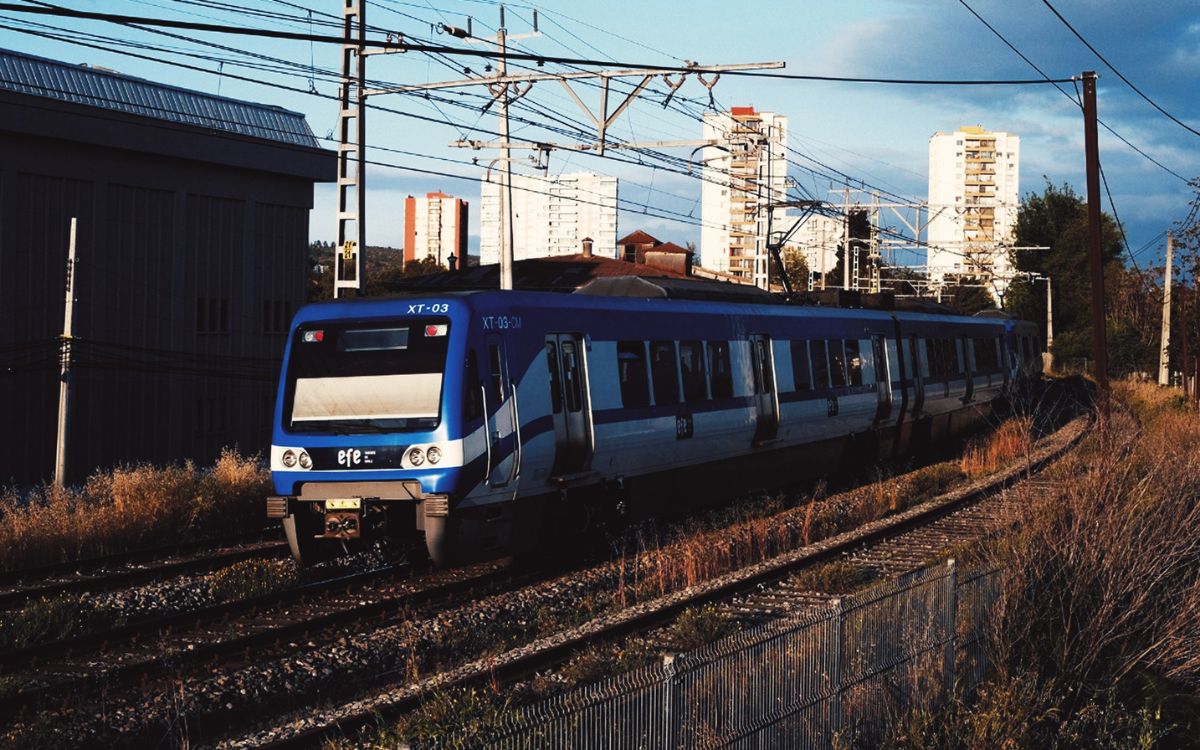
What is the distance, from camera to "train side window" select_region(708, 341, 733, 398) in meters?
17.5

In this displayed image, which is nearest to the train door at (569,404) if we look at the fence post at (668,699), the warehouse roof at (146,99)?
the fence post at (668,699)

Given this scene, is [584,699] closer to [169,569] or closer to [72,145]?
[169,569]

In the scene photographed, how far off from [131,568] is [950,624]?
30.1ft

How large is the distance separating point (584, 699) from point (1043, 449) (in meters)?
24.4

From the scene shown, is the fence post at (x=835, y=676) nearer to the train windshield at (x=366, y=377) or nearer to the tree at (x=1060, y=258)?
the train windshield at (x=366, y=377)

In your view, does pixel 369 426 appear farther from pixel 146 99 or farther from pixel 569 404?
pixel 146 99

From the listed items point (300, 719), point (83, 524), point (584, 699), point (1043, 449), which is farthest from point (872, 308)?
point (584, 699)

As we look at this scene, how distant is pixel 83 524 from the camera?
1625 centimetres

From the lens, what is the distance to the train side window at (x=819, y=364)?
2083 centimetres

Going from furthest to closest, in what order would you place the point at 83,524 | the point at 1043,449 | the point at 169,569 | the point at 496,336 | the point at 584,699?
1. the point at 1043,449
2. the point at 83,524
3. the point at 169,569
4. the point at 496,336
5. the point at 584,699

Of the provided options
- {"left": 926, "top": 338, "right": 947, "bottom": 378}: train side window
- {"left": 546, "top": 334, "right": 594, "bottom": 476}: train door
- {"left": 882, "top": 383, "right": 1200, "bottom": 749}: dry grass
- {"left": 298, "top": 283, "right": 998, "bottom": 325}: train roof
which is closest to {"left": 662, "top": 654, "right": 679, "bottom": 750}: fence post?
{"left": 882, "top": 383, "right": 1200, "bottom": 749}: dry grass

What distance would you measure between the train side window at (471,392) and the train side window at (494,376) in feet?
0.44

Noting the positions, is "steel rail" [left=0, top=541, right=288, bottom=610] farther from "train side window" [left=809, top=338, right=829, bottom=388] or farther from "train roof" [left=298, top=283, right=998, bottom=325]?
"train side window" [left=809, top=338, right=829, bottom=388]

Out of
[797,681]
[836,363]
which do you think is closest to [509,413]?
[797,681]
